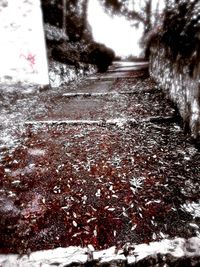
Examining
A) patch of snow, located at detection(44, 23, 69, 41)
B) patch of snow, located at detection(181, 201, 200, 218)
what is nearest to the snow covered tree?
patch of snow, located at detection(44, 23, 69, 41)

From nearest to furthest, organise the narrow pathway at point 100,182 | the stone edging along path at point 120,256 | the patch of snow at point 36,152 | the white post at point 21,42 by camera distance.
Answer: the stone edging along path at point 120,256 < the narrow pathway at point 100,182 < the patch of snow at point 36,152 < the white post at point 21,42

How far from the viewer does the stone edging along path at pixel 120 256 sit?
152 centimetres

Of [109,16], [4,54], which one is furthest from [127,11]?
[4,54]

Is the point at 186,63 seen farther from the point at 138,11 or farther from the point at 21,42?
the point at 138,11

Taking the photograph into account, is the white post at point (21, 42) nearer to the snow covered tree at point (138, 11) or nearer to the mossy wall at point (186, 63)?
the mossy wall at point (186, 63)

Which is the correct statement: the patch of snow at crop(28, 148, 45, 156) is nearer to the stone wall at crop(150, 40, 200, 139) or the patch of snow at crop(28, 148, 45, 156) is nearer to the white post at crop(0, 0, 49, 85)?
the stone wall at crop(150, 40, 200, 139)

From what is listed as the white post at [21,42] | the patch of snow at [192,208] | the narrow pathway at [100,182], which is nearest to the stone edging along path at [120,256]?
the narrow pathway at [100,182]

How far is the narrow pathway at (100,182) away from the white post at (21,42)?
247 cm

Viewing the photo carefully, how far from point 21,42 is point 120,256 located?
583 centimetres

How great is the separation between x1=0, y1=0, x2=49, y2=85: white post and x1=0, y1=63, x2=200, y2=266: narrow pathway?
8.12 feet

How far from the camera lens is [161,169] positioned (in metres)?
2.49

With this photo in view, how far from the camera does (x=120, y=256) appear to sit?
1.54 metres

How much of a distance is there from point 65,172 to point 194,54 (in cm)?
204

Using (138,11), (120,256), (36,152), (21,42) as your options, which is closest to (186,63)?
(36,152)
